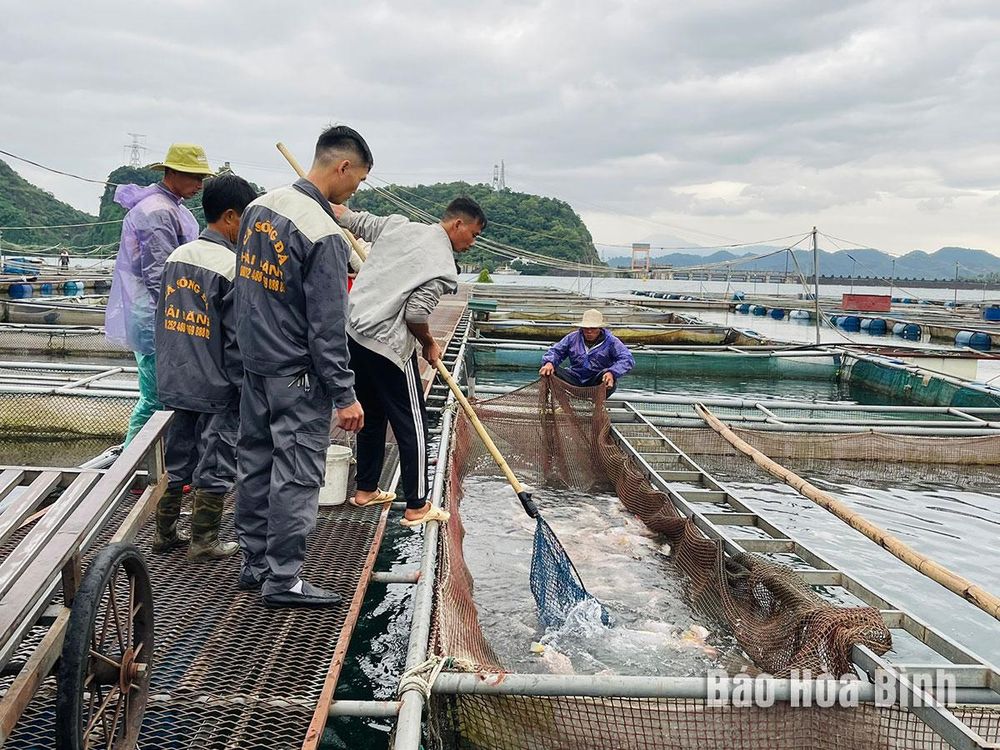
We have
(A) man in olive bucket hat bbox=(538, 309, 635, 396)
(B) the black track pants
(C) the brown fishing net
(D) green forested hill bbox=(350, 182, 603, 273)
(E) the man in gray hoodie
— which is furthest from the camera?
(D) green forested hill bbox=(350, 182, 603, 273)

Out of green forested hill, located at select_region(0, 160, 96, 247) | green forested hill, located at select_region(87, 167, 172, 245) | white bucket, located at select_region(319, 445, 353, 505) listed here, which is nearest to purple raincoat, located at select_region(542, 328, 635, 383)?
white bucket, located at select_region(319, 445, 353, 505)

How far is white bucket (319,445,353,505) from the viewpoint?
4059 millimetres

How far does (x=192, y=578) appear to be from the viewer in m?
3.09

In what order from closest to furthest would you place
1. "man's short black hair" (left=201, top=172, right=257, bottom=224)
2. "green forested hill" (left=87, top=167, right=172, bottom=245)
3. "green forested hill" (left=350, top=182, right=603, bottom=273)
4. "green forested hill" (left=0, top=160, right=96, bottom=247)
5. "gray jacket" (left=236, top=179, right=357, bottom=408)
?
"gray jacket" (left=236, top=179, right=357, bottom=408) → "man's short black hair" (left=201, top=172, right=257, bottom=224) → "green forested hill" (left=350, top=182, right=603, bottom=273) → "green forested hill" (left=0, top=160, right=96, bottom=247) → "green forested hill" (left=87, top=167, right=172, bottom=245)

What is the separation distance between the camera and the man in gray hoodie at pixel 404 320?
3.54m

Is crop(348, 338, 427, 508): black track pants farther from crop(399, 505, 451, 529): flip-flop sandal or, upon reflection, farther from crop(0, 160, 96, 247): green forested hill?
crop(0, 160, 96, 247): green forested hill

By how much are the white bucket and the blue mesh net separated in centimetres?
112

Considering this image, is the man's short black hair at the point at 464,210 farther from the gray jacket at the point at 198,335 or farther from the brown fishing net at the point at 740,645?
the brown fishing net at the point at 740,645

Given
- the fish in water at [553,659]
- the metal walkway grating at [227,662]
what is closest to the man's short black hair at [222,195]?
the metal walkway grating at [227,662]

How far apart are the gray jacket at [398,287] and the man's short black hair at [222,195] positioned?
26.3 inches

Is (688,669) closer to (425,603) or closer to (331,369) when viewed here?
(425,603)

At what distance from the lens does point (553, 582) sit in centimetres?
391

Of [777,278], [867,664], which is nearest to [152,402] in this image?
[867,664]

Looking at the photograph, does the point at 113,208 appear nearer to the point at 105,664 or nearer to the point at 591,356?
the point at 591,356
